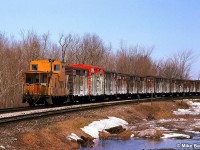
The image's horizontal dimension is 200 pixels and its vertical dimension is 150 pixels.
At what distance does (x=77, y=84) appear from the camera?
2998cm

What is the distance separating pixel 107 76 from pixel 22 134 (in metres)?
24.0

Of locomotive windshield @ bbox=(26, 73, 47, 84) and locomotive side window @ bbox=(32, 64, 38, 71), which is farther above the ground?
locomotive side window @ bbox=(32, 64, 38, 71)

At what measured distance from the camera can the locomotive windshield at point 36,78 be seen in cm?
2542

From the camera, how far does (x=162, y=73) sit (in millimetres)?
107500

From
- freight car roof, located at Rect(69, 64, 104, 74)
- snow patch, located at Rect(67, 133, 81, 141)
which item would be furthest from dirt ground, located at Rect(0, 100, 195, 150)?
freight car roof, located at Rect(69, 64, 104, 74)

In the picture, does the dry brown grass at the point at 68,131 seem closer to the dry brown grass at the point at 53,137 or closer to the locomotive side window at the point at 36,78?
the dry brown grass at the point at 53,137

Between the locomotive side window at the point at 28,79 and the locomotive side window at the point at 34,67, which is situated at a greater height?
the locomotive side window at the point at 34,67

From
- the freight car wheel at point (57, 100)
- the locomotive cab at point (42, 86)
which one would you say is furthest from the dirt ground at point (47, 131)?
the freight car wheel at point (57, 100)

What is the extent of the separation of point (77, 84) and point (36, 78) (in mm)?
5241

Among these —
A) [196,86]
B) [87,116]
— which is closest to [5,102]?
[87,116]

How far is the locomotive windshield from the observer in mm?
25422

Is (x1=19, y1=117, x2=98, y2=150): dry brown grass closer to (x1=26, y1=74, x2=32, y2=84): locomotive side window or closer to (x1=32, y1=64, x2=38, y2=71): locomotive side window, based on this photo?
(x1=26, y1=74, x2=32, y2=84): locomotive side window

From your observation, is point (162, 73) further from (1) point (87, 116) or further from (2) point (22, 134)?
(2) point (22, 134)

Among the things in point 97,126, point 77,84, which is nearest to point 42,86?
point 77,84
